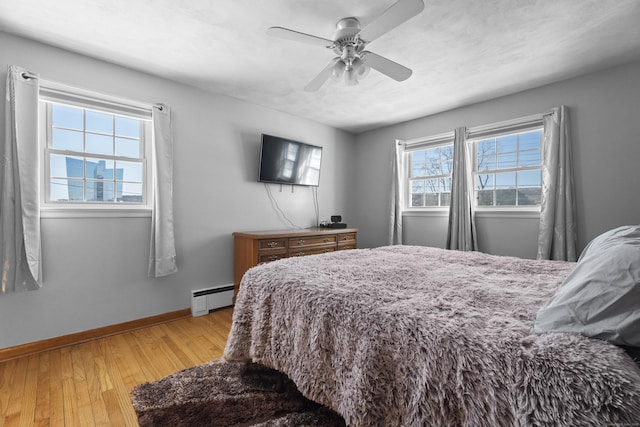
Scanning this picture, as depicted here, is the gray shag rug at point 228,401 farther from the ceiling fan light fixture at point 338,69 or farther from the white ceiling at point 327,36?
the white ceiling at point 327,36

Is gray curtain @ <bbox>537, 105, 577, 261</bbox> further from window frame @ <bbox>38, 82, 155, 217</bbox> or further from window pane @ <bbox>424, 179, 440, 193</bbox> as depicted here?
window frame @ <bbox>38, 82, 155, 217</bbox>

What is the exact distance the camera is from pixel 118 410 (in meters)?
1.55

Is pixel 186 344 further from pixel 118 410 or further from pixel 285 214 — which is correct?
pixel 285 214

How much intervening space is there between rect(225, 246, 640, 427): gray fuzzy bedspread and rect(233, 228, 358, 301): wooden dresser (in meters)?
1.38

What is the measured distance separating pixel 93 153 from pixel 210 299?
1820 millimetres

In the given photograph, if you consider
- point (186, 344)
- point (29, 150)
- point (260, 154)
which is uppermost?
point (260, 154)

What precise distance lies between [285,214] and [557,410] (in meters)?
3.51

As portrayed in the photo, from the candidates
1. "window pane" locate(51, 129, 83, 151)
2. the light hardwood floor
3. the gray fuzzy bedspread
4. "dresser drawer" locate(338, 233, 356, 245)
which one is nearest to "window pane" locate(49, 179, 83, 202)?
"window pane" locate(51, 129, 83, 151)

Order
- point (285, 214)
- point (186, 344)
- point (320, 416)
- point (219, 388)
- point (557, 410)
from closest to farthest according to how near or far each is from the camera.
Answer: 1. point (557, 410)
2. point (320, 416)
3. point (219, 388)
4. point (186, 344)
5. point (285, 214)

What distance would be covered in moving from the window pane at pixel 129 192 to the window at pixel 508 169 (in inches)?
155

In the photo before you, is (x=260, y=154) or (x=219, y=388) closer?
(x=219, y=388)

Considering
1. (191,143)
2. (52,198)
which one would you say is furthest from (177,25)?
(52,198)

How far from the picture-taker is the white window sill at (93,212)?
2.32 meters

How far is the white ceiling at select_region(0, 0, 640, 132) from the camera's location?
6.17ft
